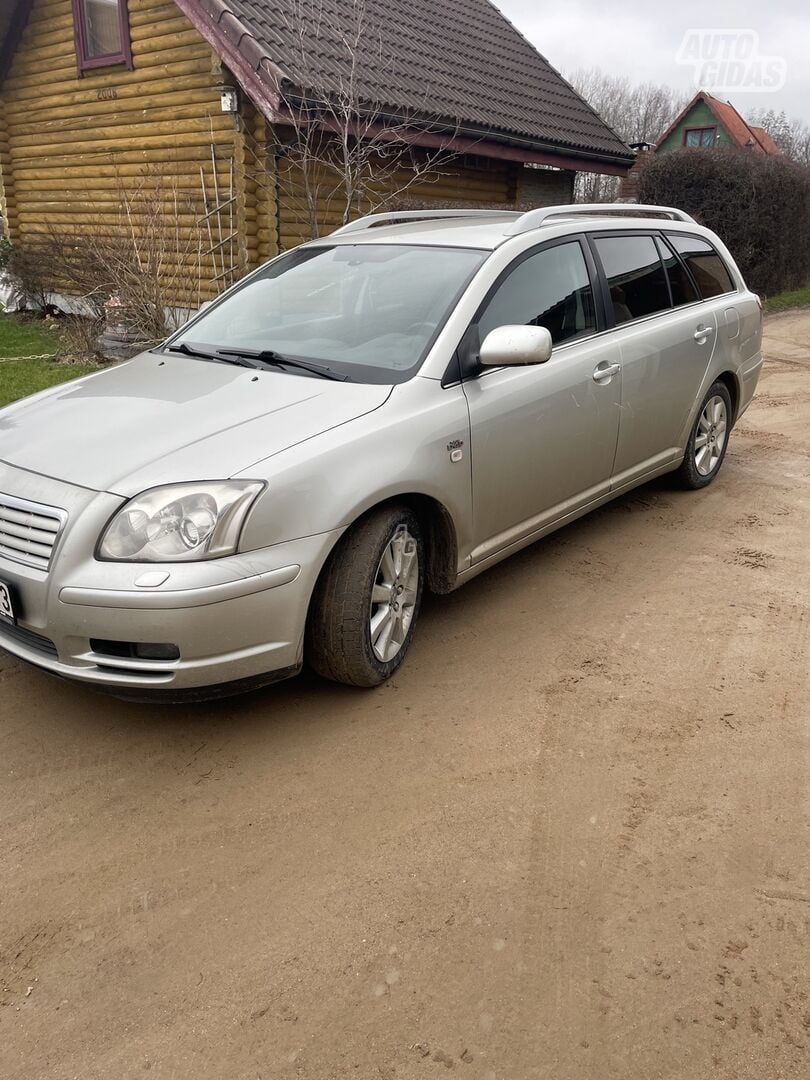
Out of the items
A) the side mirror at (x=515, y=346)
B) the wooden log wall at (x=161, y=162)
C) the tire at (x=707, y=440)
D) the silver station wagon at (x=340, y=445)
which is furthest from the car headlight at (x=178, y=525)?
the wooden log wall at (x=161, y=162)

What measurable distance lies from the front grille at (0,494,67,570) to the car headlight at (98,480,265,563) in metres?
0.19

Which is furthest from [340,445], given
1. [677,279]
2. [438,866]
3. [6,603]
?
[677,279]

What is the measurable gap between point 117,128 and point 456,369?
37.7 feet

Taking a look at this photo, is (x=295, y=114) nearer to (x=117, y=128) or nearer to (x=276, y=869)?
(x=117, y=128)

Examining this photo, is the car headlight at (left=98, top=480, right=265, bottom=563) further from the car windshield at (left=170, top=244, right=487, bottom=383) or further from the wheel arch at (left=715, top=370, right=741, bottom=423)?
the wheel arch at (left=715, top=370, right=741, bottom=423)

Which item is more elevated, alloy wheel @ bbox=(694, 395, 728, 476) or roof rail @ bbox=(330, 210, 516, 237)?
roof rail @ bbox=(330, 210, 516, 237)

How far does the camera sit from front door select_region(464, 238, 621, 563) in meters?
3.78

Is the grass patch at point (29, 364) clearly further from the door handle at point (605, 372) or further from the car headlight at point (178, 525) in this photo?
the car headlight at point (178, 525)

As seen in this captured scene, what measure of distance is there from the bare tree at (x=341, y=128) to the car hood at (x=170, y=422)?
7.19 metres

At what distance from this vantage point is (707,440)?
227 inches

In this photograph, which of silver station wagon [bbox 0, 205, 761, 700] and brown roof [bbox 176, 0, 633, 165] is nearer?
silver station wagon [bbox 0, 205, 761, 700]

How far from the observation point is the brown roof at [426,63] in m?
10.2

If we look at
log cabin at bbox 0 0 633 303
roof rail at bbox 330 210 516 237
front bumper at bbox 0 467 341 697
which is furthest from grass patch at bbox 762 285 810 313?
front bumper at bbox 0 467 341 697

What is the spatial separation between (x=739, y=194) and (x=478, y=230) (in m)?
12.4
